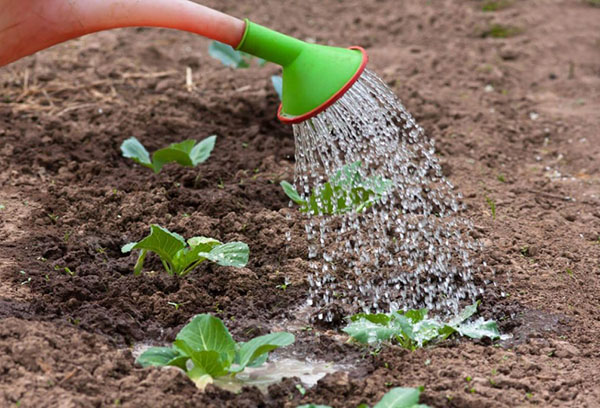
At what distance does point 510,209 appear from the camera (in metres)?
3.60

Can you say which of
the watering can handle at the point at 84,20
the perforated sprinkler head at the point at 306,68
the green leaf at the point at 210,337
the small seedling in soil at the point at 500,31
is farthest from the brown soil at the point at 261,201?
the watering can handle at the point at 84,20

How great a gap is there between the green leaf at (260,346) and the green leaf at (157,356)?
7.1 inches

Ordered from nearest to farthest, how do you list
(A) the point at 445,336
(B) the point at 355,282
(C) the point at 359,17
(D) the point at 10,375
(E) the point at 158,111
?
(D) the point at 10,375 < (A) the point at 445,336 < (B) the point at 355,282 < (E) the point at 158,111 < (C) the point at 359,17

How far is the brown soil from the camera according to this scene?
239 cm

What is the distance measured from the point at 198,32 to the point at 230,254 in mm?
731

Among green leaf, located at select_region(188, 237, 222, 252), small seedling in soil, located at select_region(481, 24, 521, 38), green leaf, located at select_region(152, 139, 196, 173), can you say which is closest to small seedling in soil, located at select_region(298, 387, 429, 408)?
green leaf, located at select_region(188, 237, 222, 252)

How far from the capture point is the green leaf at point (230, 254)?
9.10 ft

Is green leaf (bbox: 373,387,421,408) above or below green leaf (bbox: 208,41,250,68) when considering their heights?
below

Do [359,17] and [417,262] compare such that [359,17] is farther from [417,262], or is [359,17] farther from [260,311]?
[260,311]

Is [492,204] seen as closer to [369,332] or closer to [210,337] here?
[369,332]

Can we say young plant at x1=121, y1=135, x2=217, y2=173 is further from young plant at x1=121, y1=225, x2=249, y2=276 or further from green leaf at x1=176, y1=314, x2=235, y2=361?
green leaf at x1=176, y1=314, x2=235, y2=361

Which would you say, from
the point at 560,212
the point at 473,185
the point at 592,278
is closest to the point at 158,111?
the point at 473,185

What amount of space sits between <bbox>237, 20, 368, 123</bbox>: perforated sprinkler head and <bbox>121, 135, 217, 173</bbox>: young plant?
992 millimetres

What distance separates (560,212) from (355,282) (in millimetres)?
1105
